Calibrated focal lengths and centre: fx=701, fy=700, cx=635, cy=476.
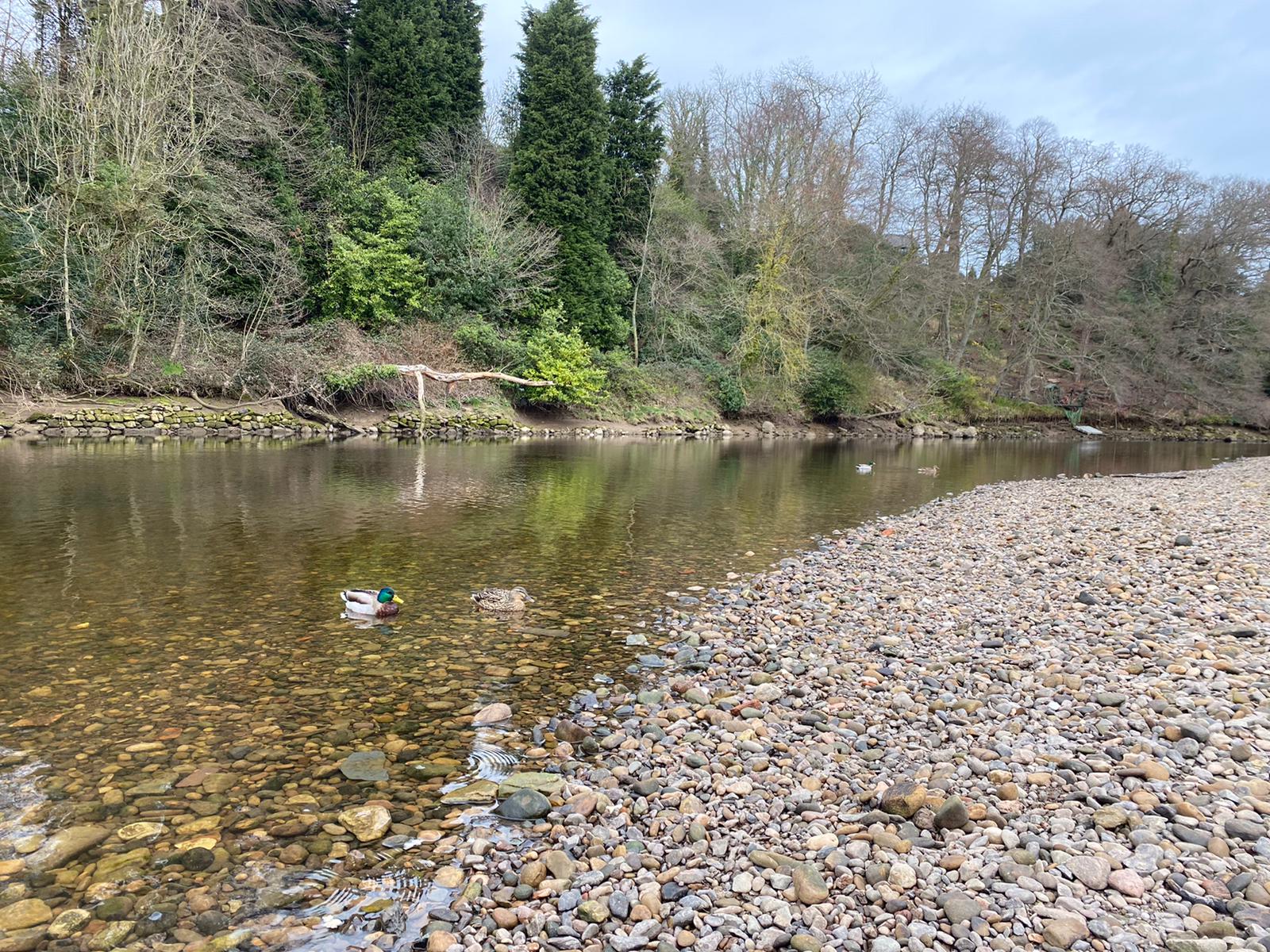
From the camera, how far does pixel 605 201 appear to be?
30.3m

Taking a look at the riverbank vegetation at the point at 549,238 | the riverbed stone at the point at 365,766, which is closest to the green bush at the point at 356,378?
the riverbank vegetation at the point at 549,238

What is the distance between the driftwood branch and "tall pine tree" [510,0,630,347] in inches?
148

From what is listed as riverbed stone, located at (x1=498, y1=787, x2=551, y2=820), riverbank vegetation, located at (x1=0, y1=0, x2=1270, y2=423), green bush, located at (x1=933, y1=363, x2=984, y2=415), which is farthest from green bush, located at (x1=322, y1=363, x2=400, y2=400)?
green bush, located at (x1=933, y1=363, x2=984, y2=415)

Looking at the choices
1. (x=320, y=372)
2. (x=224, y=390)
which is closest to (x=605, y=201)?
(x=320, y=372)

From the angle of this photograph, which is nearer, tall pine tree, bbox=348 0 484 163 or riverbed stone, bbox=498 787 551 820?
riverbed stone, bbox=498 787 551 820

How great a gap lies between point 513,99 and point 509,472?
26155mm

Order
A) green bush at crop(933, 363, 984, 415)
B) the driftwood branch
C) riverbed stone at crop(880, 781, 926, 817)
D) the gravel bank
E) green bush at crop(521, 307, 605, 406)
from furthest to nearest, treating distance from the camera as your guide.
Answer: green bush at crop(933, 363, 984, 415), green bush at crop(521, 307, 605, 406), the driftwood branch, riverbed stone at crop(880, 781, 926, 817), the gravel bank

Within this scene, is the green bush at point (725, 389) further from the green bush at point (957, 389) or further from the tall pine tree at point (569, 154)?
the green bush at point (957, 389)

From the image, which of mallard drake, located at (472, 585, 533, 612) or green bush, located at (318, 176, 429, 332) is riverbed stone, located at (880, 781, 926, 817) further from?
green bush, located at (318, 176, 429, 332)

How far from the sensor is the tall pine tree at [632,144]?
31609 mm

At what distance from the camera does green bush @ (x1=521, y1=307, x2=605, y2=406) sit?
90.4ft

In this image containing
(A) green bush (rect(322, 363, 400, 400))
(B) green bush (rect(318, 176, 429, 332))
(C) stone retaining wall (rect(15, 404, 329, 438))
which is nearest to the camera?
(C) stone retaining wall (rect(15, 404, 329, 438))

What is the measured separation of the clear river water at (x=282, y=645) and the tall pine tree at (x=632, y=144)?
21583mm

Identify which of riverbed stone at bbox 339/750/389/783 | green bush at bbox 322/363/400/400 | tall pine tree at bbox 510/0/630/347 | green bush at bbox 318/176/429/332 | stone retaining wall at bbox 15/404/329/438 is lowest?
riverbed stone at bbox 339/750/389/783
